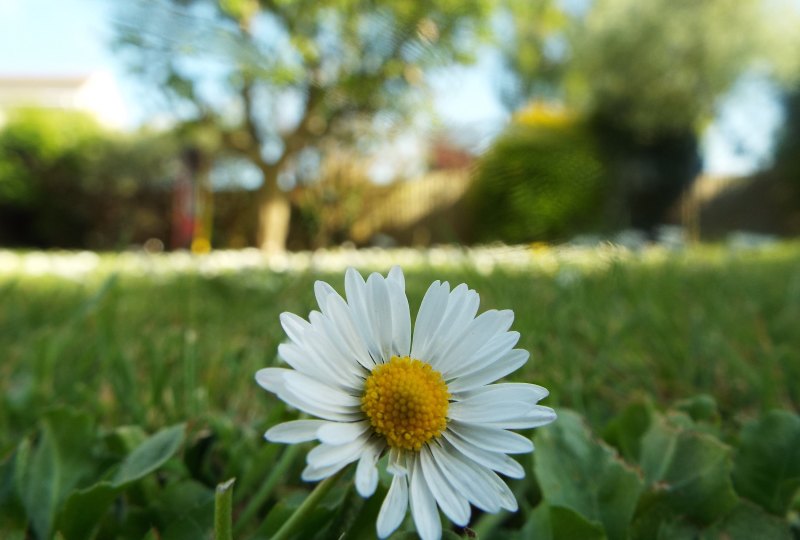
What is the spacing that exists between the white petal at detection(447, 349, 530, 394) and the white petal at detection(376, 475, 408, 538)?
2.2 inches

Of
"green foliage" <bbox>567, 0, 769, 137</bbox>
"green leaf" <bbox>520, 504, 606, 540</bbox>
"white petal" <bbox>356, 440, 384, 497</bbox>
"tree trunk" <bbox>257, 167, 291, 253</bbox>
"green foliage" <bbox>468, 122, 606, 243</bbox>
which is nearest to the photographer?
"white petal" <bbox>356, 440, 384, 497</bbox>

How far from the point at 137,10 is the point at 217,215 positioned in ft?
20.6

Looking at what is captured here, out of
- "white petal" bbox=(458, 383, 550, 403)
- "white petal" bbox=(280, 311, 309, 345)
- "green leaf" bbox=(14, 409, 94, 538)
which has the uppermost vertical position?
"white petal" bbox=(280, 311, 309, 345)

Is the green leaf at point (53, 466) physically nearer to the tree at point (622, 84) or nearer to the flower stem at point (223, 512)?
the flower stem at point (223, 512)

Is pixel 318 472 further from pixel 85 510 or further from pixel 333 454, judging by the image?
pixel 85 510

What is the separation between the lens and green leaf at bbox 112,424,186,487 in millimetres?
432

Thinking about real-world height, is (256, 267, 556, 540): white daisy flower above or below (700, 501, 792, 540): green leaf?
above

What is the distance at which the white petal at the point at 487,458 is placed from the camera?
28 cm

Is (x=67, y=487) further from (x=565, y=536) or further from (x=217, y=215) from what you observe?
(x=217, y=215)

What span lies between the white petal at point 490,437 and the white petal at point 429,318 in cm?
4

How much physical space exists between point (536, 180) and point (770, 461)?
29 centimetres

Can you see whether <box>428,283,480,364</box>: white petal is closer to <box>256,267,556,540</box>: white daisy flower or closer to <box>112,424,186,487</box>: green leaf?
<box>256,267,556,540</box>: white daisy flower

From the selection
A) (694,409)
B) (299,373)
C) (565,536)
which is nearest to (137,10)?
(299,373)

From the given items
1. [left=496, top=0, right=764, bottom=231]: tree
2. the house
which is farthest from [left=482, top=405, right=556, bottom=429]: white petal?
the house
